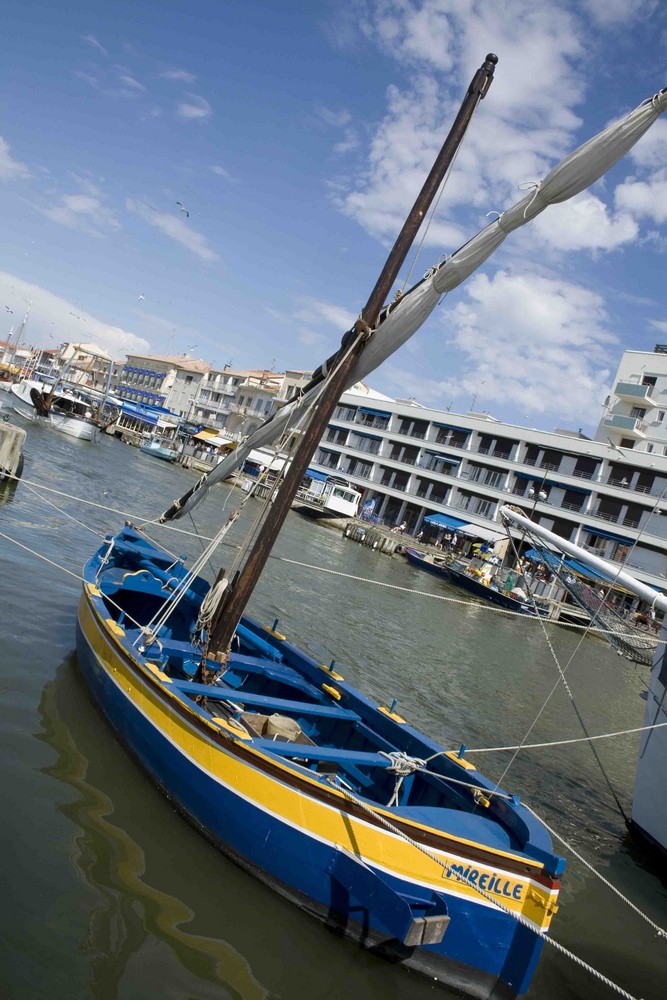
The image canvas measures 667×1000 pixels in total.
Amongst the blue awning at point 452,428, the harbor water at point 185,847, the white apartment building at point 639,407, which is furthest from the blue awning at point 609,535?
the harbor water at point 185,847

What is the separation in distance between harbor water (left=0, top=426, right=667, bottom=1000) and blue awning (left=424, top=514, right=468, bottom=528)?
35.9 metres

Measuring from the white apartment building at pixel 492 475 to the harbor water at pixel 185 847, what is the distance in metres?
29.9

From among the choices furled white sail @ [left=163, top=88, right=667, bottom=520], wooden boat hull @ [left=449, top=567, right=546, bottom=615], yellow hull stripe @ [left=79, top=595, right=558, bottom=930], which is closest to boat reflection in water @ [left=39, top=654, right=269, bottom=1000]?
yellow hull stripe @ [left=79, top=595, right=558, bottom=930]

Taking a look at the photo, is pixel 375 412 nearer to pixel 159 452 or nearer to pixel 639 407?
pixel 159 452

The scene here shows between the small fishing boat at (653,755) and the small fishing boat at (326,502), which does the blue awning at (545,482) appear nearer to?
the small fishing boat at (326,502)

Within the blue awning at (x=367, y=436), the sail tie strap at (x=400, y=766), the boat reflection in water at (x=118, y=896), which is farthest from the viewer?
the blue awning at (x=367, y=436)

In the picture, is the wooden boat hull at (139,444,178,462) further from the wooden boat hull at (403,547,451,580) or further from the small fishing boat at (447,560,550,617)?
the small fishing boat at (447,560,550,617)

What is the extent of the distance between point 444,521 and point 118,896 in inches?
2025

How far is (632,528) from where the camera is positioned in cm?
4759

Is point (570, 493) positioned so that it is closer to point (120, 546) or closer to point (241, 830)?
point (120, 546)

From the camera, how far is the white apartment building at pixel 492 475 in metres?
47.8

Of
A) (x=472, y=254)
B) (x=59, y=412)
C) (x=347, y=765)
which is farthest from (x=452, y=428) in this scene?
(x=347, y=765)

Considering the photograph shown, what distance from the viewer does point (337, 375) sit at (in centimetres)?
829

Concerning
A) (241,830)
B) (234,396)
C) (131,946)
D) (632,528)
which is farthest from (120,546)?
(234,396)
